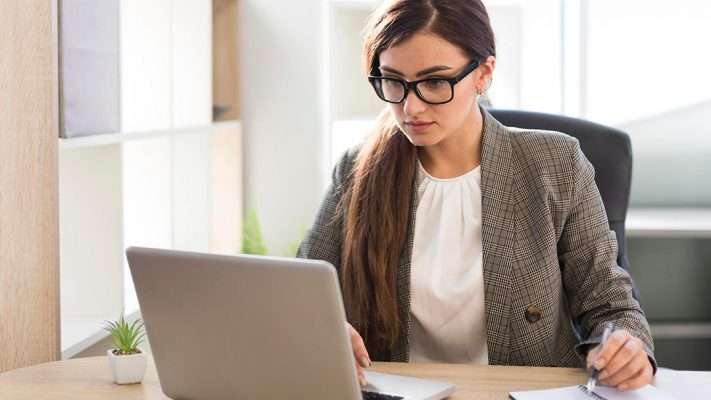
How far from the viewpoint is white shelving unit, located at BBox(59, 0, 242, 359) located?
97.5 inches

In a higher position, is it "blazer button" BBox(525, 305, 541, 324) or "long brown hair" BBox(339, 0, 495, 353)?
"long brown hair" BBox(339, 0, 495, 353)

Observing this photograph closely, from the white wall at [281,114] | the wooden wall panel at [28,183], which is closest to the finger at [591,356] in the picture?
the wooden wall panel at [28,183]

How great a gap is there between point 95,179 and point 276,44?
122 centimetres

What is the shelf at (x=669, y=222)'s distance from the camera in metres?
3.05

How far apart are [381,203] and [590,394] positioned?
22.4 inches

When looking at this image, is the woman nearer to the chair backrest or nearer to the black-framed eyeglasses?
the black-framed eyeglasses

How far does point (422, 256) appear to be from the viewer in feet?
6.35

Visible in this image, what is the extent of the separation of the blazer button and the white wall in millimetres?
1773

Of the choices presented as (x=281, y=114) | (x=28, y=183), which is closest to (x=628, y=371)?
(x=28, y=183)

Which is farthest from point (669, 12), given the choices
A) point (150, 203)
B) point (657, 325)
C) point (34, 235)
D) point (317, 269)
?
point (317, 269)

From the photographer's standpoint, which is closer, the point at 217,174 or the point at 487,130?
the point at 487,130

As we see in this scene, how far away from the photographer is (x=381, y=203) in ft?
6.35

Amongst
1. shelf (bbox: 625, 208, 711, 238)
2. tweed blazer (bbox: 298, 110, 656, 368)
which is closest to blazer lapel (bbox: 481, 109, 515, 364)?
tweed blazer (bbox: 298, 110, 656, 368)

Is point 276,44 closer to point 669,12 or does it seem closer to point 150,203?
point 150,203
